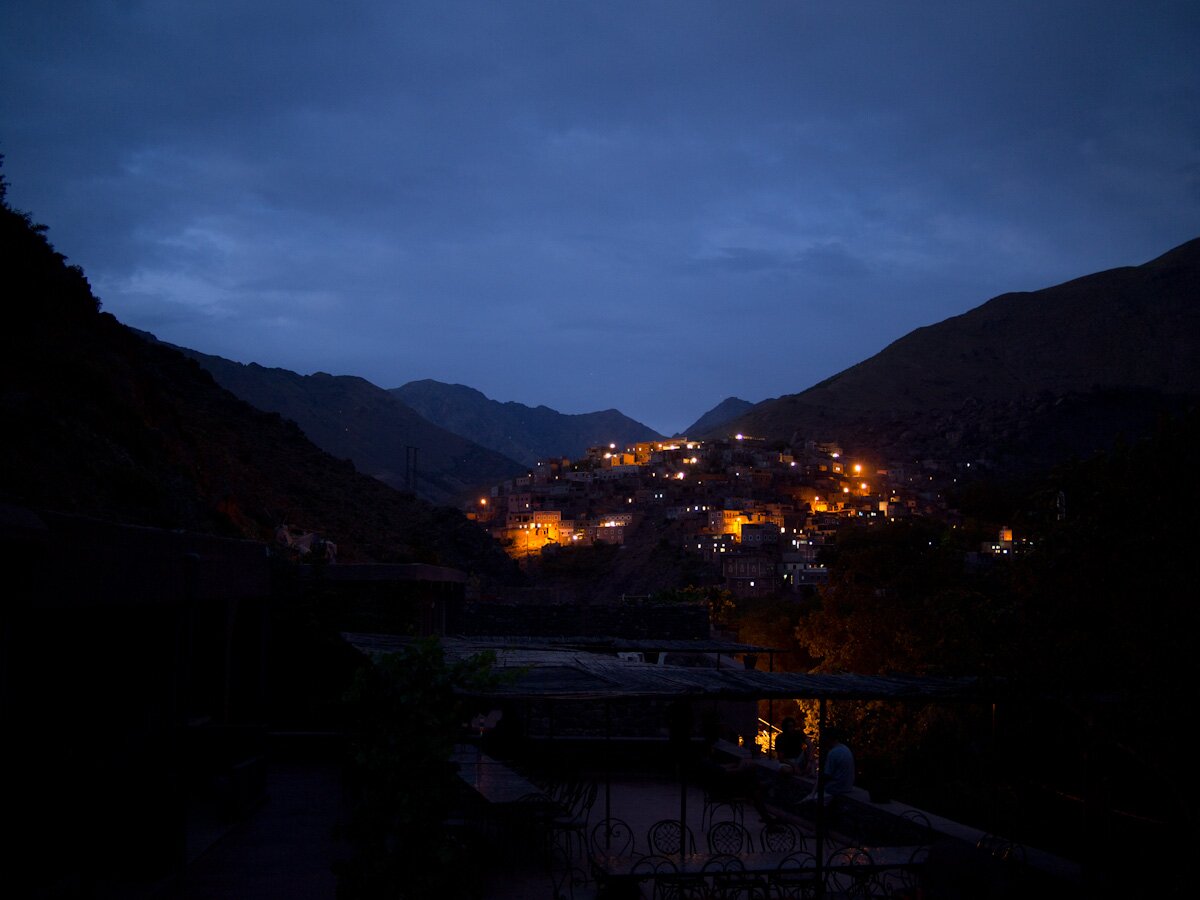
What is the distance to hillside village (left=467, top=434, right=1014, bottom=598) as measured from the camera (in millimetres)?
77625

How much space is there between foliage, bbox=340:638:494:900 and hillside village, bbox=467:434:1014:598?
208 feet

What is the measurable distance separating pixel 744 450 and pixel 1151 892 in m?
111

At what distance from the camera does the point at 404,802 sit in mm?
4141

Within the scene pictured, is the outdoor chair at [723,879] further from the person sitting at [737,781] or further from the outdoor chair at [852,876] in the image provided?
the person sitting at [737,781]

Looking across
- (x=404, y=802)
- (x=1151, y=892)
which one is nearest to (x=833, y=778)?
(x=1151, y=892)

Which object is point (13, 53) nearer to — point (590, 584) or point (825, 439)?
point (590, 584)

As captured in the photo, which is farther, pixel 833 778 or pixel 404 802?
pixel 833 778

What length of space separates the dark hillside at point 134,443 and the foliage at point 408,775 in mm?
2519

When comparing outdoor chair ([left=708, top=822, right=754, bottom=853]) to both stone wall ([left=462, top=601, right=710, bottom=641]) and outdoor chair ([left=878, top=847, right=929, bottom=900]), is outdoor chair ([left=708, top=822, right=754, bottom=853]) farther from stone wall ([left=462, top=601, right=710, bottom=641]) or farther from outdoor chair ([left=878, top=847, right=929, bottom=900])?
stone wall ([left=462, top=601, right=710, bottom=641])

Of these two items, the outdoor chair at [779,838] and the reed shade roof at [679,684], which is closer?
the reed shade roof at [679,684]

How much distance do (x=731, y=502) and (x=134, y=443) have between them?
7652cm

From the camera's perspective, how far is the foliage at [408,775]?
4.14 m

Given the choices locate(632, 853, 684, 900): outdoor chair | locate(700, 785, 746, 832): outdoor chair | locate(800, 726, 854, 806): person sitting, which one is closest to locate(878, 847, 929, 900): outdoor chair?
locate(800, 726, 854, 806): person sitting

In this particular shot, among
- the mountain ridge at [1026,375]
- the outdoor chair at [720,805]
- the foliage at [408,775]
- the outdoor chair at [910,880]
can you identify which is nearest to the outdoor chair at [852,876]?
the outdoor chair at [910,880]
